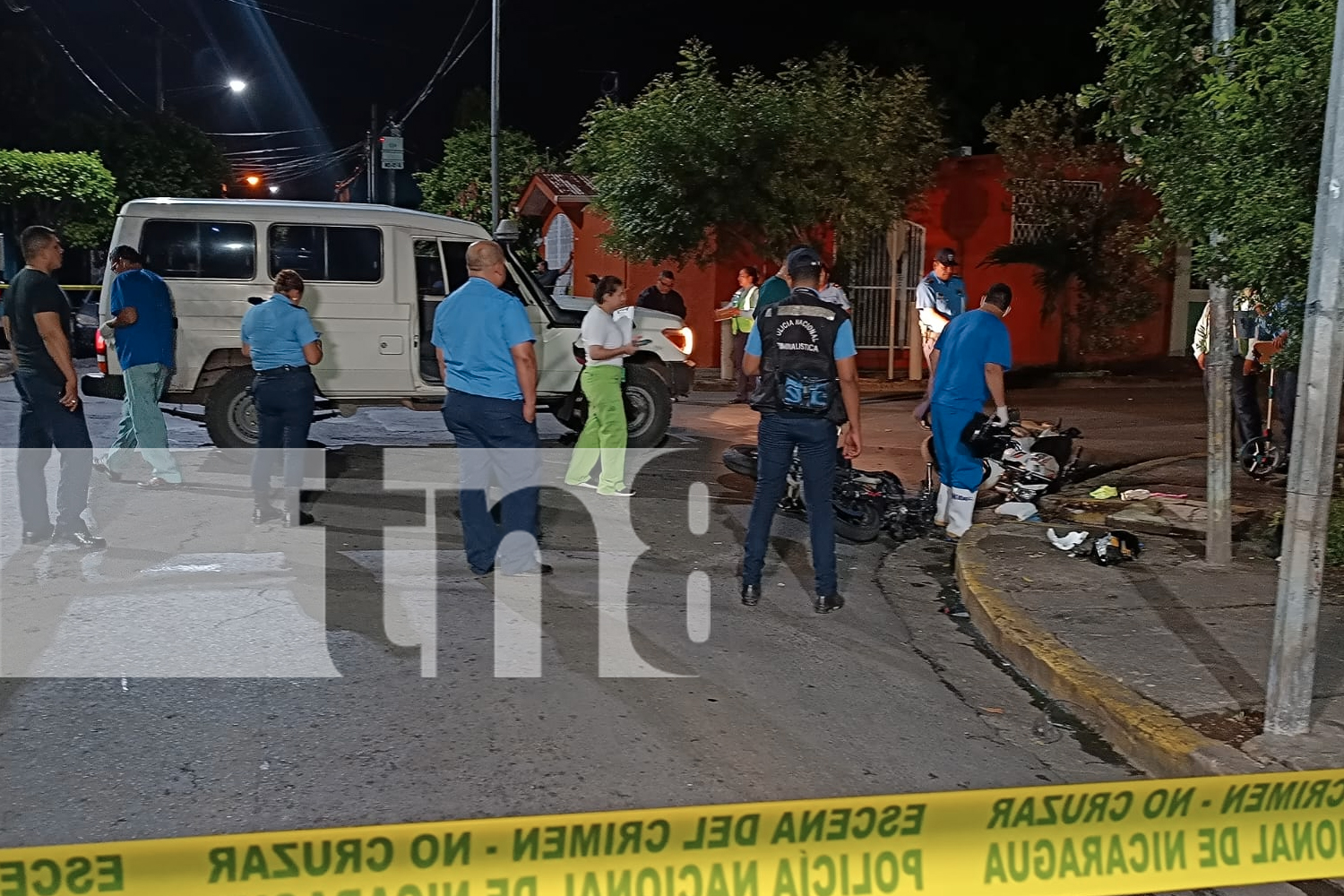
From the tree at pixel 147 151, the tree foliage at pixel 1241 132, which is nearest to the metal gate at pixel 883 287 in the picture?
the tree foliage at pixel 1241 132

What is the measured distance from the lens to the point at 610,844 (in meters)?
2.87

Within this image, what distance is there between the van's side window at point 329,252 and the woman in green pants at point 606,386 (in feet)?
8.63

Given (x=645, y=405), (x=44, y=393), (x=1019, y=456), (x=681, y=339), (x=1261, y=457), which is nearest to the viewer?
(x=44, y=393)

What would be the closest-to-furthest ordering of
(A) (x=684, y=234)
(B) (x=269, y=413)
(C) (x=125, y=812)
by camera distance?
1. (C) (x=125, y=812)
2. (B) (x=269, y=413)
3. (A) (x=684, y=234)

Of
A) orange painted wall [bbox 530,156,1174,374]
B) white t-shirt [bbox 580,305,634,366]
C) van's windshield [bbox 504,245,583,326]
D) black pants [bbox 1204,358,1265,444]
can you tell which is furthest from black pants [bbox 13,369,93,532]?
orange painted wall [bbox 530,156,1174,374]

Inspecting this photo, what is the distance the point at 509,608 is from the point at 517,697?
1268mm

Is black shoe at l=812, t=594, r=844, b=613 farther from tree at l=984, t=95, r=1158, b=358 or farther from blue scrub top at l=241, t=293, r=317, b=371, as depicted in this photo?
tree at l=984, t=95, r=1158, b=358

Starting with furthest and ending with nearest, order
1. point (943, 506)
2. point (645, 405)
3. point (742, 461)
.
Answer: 1. point (645, 405)
2. point (742, 461)
3. point (943, 506)

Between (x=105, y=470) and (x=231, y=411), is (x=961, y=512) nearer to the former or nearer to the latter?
(x=231, y=411)

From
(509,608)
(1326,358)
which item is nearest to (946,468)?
(509,608)

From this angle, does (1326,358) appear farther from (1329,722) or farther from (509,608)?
(509,608)

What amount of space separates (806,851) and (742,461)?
676 cm

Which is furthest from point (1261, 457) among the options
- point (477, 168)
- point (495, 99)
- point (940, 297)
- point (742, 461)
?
point (477, 168)

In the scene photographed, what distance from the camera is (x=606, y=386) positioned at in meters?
9.10
